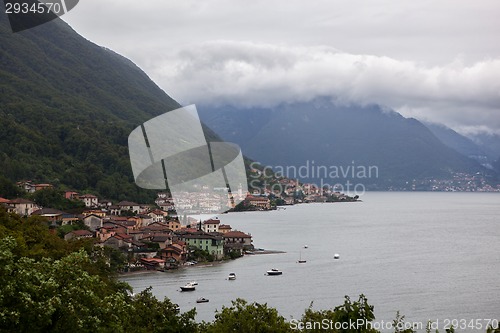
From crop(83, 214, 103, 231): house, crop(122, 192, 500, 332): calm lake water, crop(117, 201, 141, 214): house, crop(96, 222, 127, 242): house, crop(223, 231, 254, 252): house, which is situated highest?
crop(117, 201, 141, 214): house

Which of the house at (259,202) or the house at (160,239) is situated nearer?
the house at (160,239)

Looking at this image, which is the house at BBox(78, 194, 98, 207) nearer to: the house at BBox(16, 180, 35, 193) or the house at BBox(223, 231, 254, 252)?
the house at BBox(16, 180, 35, 193)

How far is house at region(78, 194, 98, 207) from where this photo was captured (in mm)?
45156

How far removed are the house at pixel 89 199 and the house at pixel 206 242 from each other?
12627 mm

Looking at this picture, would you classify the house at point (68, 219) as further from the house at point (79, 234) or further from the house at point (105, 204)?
the house at point (105, 204)

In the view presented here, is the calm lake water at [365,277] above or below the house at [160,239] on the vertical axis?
below

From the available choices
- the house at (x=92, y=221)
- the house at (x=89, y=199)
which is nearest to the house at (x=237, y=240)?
the house at (x=92, y=221)

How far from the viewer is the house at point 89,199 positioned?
45.2m

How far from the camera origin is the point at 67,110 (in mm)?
76750

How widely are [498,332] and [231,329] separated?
365 cm

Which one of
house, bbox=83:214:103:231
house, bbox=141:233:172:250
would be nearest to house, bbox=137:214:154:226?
house, bbox=83:214:103:231

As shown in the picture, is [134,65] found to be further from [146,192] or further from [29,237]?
[29,237]

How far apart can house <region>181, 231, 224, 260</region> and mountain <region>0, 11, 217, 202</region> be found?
59.5 ft

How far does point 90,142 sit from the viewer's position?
61.8 meters
